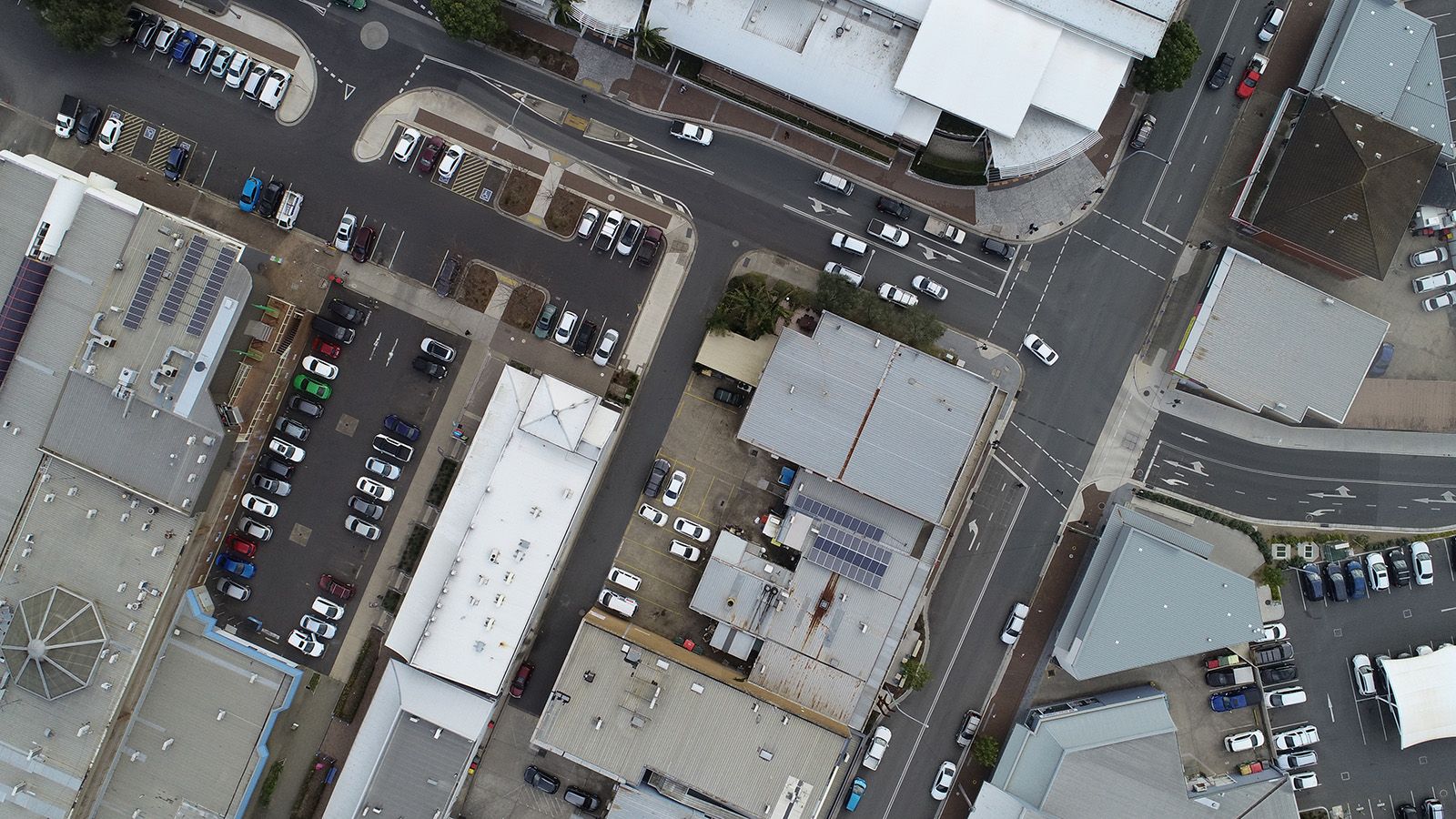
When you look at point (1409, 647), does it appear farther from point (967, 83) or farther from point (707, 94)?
point (707, 94)

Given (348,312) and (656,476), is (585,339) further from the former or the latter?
(348,312)

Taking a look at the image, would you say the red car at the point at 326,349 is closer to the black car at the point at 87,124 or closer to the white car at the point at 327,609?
the white car at the point at 327,609

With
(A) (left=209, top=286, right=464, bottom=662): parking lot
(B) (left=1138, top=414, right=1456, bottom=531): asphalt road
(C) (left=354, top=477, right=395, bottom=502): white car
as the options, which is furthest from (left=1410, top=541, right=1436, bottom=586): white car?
(C) (left=354, top=477, right=395, bottom=502): white car

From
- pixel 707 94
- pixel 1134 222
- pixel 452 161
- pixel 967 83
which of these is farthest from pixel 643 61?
pixel 1134 222

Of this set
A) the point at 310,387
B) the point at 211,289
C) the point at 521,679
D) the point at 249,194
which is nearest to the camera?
the point at 211,289

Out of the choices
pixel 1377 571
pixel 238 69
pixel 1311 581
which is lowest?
pixel 1311 581

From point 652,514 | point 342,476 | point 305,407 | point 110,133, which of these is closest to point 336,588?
point 342,476
